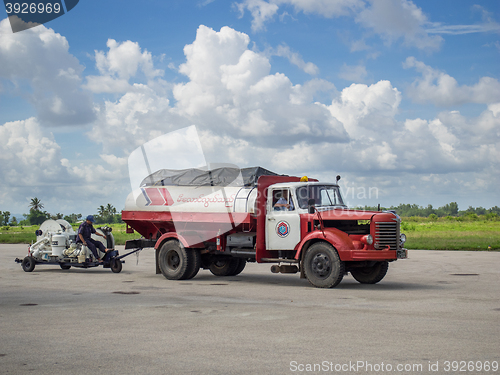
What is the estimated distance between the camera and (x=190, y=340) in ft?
24.5

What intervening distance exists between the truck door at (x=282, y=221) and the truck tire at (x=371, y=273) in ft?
7.23

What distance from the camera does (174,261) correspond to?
1598 centimetres

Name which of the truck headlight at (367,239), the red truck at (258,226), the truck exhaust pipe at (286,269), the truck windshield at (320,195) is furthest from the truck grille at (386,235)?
the truck exhaust pipe at (286,269)

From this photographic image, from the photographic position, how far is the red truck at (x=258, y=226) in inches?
522

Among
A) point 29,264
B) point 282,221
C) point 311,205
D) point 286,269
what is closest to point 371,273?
point 286,269

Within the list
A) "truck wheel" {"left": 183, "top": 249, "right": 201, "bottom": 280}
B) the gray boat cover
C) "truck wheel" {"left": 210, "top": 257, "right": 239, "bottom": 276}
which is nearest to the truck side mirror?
the gray boat cover

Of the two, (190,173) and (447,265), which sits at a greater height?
(190,173)

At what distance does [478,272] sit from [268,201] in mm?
7839

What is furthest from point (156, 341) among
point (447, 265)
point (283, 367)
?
point (447, 265)

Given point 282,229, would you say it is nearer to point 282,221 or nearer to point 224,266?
point 282,221

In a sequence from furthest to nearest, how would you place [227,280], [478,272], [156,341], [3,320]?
[478,272] < [227,280] < [3,320] < [156,341]

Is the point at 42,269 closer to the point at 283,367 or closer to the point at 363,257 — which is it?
the point at 363,257

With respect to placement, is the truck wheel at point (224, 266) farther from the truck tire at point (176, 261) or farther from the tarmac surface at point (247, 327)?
the tarmac surface at point (247, 327)

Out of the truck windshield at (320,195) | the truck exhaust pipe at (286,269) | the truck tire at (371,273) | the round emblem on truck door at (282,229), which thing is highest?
the truck windshield at (320,195)
